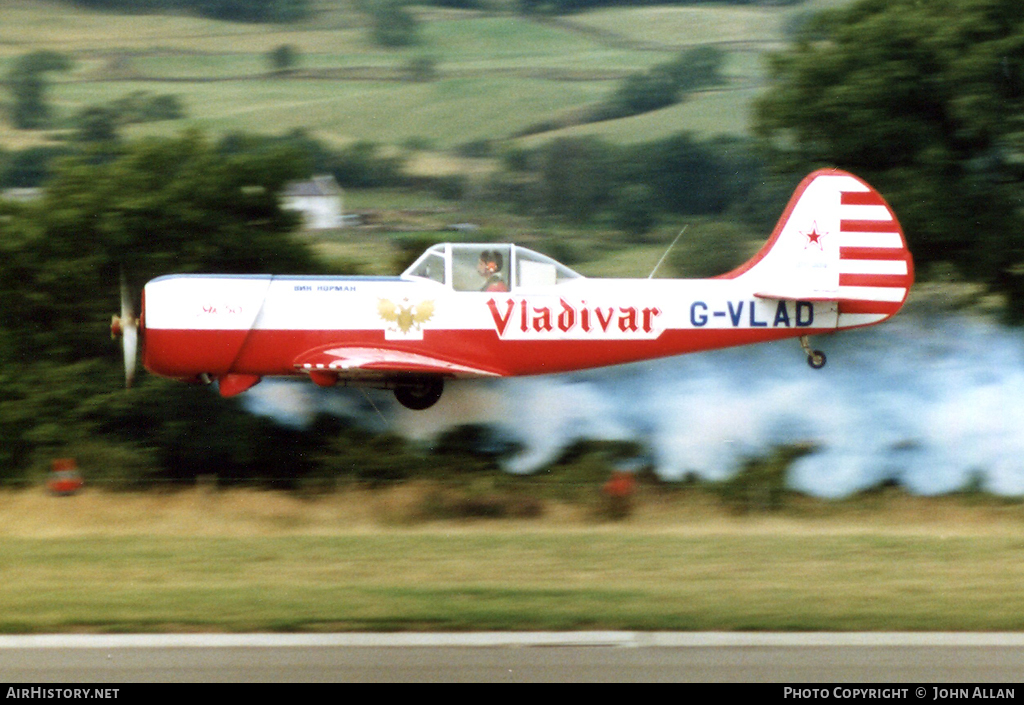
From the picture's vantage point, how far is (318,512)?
1190 centimetres

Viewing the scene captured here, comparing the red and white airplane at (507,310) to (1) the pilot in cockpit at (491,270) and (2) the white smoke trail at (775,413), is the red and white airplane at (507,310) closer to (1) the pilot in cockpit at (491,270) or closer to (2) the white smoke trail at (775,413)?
(1) the pilot in cockpit at (491,270)

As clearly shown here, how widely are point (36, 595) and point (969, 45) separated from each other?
1192 centimetres

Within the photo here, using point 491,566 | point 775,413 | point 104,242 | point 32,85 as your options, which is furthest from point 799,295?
point 32,85

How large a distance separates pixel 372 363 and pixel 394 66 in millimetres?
36703

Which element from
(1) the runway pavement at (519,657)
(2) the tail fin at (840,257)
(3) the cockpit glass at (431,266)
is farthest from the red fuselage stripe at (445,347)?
(1) the runway pavement at (519,657)

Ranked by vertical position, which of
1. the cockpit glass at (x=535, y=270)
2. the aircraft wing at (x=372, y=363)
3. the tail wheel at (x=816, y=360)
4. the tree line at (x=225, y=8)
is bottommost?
the tail wheel at (x=816, y=360)

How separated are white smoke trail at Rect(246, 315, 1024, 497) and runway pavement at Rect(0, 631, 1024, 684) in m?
5.89

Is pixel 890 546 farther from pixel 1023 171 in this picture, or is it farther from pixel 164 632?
pixel 1023 171

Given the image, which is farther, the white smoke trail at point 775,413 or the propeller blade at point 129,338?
the white smoke trail at point 775,413

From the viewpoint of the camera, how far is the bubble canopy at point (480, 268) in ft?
39.2

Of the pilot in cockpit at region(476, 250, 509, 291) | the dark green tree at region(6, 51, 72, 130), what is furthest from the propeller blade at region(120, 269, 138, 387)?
the dark green tree at region(6, 51, 72, 130)

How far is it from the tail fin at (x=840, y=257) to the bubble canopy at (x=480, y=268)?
7.01ft

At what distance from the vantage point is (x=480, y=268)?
12.0 metres

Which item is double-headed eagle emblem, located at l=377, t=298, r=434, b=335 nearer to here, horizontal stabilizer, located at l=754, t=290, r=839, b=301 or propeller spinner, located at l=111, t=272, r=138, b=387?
propeller spinner, located at l=111, t=272, r=138, b=387
